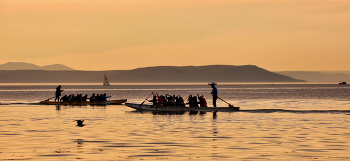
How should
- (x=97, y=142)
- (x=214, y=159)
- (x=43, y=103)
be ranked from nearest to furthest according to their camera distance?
1. (x=214, y=159)
2. (x=97, y=142)
3. (x=43, y=103)

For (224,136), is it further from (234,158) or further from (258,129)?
(234,158)

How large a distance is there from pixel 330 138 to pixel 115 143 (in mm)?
10492

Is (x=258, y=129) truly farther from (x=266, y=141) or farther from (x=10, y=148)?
(x=10, y=148)

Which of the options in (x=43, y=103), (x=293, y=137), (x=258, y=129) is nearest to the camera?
(x=293, y=137)

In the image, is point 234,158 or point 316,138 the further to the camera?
point 316,138

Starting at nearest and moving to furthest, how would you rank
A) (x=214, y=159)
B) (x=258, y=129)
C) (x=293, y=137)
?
(x=214, y=159)
(x=293, y=137)
(x=258, y=129)

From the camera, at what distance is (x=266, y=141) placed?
2373 centimetres

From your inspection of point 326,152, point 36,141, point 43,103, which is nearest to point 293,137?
point 326,152

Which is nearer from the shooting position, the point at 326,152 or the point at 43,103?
the point at 326,152

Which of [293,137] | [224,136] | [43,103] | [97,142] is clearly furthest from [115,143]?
[43,103]

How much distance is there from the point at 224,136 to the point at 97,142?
21.6ft

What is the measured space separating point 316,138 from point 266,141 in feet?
9.66

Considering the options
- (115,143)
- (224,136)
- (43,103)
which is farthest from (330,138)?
(43,103)

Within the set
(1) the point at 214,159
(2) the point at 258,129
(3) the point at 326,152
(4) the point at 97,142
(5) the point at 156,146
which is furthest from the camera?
(2) the point at 258,129
